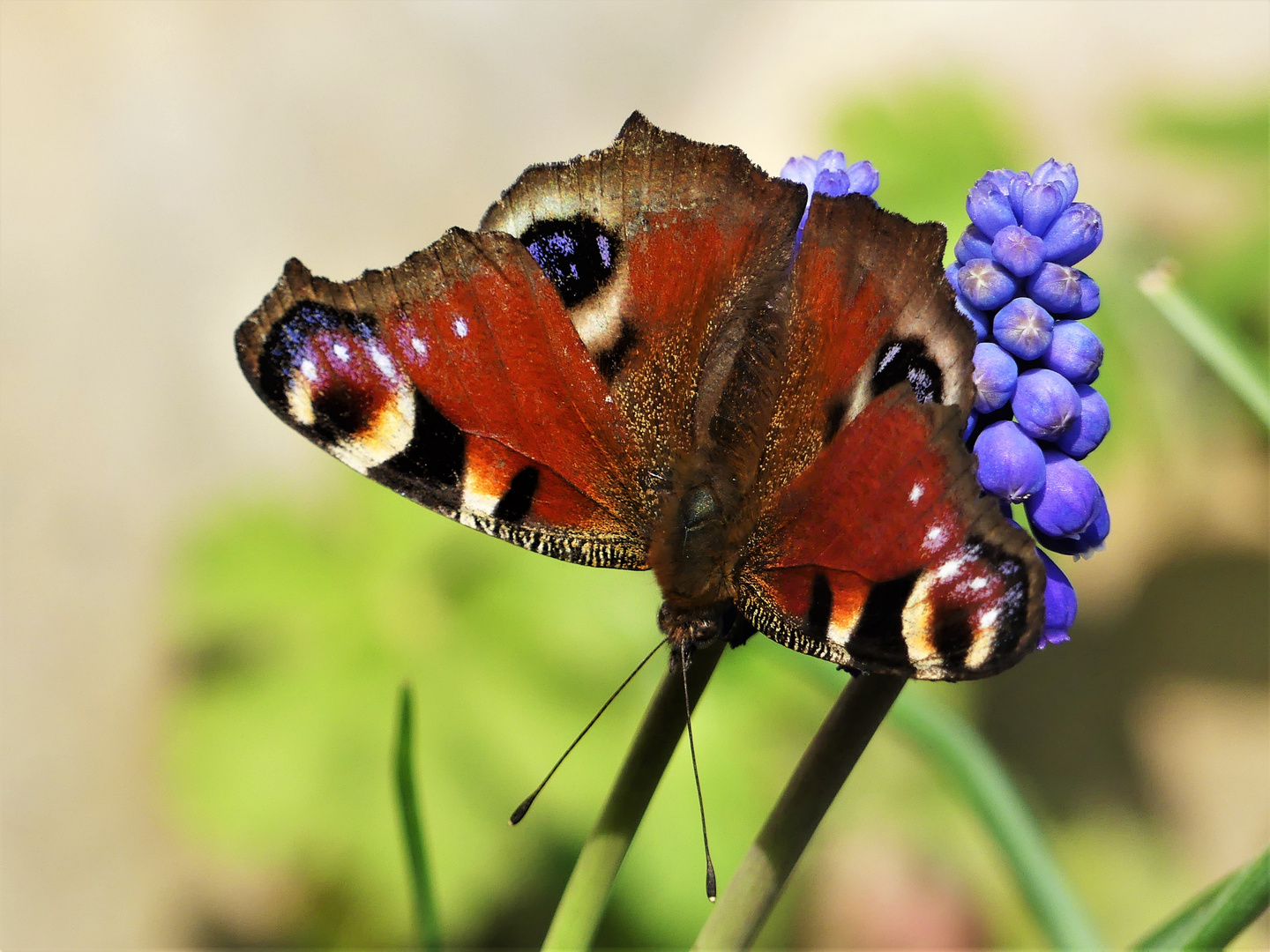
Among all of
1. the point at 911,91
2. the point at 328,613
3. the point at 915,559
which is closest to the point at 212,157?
the point at 328,613

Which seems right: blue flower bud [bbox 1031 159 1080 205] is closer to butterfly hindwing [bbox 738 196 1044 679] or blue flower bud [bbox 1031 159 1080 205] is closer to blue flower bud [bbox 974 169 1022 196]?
blue flower bud [bbox 974 169 1022 196]

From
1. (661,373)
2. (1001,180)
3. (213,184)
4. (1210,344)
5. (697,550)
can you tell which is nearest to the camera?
(1001,180)

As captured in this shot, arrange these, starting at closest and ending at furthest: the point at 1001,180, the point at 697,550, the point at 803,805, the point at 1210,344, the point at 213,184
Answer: the point at 803,805
the point at 1001,180
the point at 697,550
the point at 1210,344
the point at 213,184

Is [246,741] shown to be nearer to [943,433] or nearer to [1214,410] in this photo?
[943,433]

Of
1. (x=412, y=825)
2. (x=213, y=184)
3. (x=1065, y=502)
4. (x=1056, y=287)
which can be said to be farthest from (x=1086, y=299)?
(x=213, y=184)

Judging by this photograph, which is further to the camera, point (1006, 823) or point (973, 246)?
point (1006, 823)

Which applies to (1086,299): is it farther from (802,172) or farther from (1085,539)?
(802,172)

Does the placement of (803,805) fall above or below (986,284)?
below
